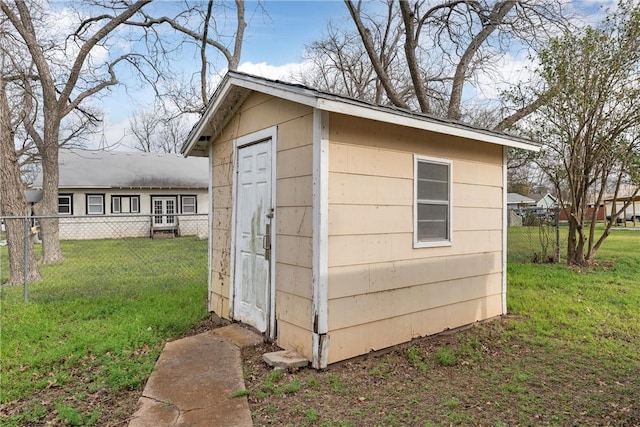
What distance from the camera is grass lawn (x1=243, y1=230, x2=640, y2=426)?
2.95 metres

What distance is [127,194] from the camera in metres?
19.0

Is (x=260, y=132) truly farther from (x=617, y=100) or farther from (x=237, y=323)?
(x=617, y=100)

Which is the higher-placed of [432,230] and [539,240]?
[432,230]

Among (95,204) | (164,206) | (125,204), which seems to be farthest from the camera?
(164,206)

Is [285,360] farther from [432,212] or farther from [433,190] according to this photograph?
[433,190]

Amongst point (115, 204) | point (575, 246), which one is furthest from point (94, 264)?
point (575, 246)

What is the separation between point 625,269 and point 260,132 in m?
9.03

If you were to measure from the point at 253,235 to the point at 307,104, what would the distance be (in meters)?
1.79

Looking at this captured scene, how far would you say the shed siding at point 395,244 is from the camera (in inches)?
151

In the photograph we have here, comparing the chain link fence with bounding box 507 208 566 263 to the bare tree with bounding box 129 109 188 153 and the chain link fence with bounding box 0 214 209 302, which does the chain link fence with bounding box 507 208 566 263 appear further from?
the bare tree with bounding box 129 109 188 153

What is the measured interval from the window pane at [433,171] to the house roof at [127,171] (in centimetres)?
1665

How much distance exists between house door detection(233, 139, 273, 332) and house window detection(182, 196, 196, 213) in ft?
52.1

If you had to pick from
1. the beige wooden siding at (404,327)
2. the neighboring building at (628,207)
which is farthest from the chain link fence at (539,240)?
the beige wooden siding at (404,327)

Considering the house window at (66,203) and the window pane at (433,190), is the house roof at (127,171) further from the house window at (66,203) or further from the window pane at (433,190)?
the window pane at (433,190)
